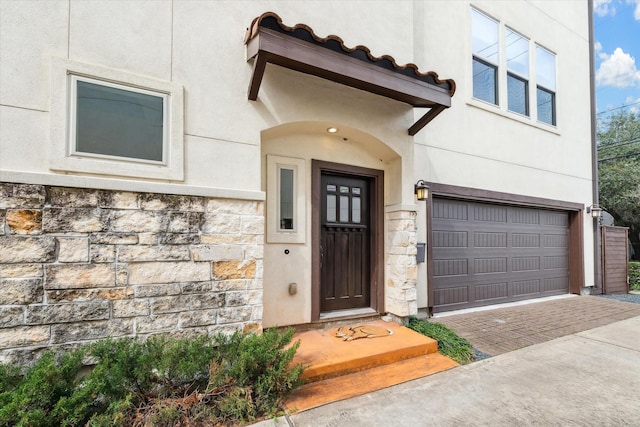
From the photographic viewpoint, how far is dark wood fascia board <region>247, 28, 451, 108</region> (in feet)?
9.78

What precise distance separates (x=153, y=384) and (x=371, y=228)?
3193 millimetres

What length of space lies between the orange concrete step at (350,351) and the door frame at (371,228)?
17.8 inches

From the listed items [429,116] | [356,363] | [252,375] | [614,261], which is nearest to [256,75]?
[429,116]

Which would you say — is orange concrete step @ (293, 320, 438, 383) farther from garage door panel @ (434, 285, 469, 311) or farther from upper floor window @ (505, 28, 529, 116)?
upper floor window @ (505, 28, 529, 116)

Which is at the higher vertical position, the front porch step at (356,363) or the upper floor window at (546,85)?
the upper floor window at (546,85)

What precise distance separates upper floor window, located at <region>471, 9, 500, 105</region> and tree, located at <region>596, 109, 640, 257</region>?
8.23 m

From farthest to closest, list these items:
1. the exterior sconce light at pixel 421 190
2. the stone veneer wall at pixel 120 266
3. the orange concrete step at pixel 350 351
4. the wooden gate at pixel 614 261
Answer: the wooden gate at pixel 614 261 < the exterior sconce light at pixel 421 190 < the orange concrete step at pixel 350 351 < the stone veneer wall at pixel 120 266

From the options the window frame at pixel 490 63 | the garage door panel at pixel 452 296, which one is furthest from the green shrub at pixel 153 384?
the window frame at pixel 490 63

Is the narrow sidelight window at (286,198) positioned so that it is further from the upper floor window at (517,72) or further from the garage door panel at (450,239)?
the upper floor window at (517,72)

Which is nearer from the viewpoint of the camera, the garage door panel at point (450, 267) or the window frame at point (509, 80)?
the garage door panel at point (450, 267)

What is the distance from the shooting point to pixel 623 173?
10648 mm

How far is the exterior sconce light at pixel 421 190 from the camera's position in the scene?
4.73 meters

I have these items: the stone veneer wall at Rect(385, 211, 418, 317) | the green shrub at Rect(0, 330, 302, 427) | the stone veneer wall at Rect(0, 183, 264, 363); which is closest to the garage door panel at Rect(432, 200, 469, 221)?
the stone veneer wall at Rect(385, 211, 418, 317)

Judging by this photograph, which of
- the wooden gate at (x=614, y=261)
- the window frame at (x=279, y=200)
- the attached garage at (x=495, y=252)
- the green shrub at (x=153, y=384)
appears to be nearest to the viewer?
the green shrub at (x=153, y=384)
